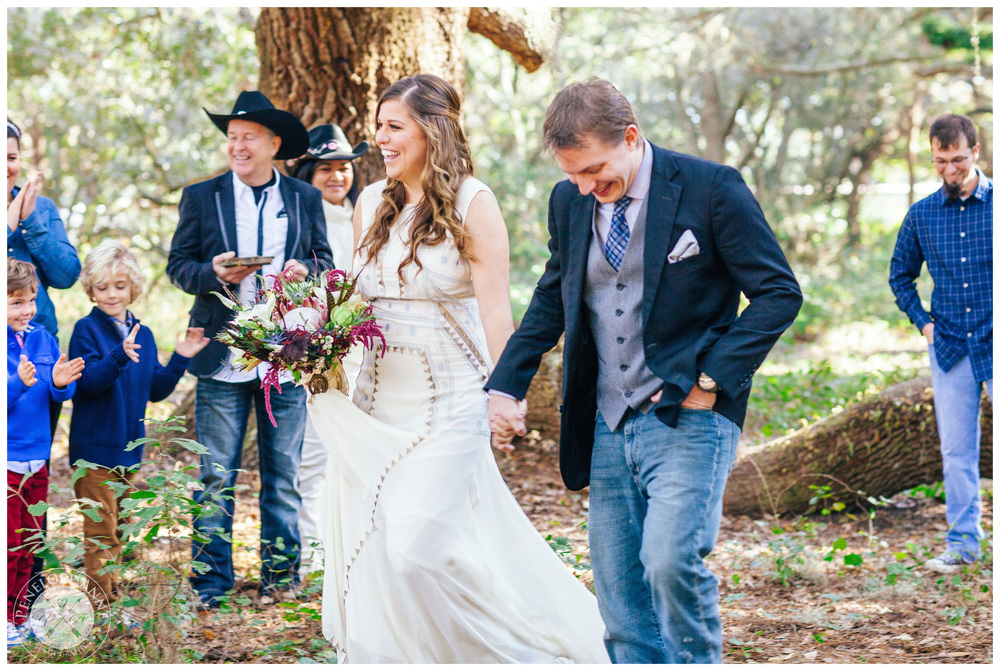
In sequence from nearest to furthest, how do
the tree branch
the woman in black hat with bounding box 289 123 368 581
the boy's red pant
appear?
the boy's red pant < the woman in black hat with bounding box 289 123 368 581 < the tree branch

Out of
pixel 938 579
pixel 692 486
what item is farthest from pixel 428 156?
pixel 938 579

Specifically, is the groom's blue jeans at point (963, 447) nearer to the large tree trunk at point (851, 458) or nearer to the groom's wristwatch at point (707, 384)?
the large tree trunk at point (851, 458)

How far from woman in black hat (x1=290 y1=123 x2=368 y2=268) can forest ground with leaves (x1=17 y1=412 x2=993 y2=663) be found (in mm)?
2028

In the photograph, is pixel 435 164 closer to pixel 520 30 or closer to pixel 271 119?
pixel 271 119

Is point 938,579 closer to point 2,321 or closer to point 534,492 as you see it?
point 534,492

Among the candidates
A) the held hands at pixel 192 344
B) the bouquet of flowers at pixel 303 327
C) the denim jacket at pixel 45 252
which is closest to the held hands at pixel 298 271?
the bouquet of flowers at pixel 303 327

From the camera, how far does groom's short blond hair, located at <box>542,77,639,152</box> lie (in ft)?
10.2

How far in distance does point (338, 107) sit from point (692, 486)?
4.86 meters

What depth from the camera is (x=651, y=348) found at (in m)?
3.22

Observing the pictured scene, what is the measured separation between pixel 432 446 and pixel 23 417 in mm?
2007

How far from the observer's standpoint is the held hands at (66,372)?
4.39 m

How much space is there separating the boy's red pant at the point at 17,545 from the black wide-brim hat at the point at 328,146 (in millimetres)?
2716

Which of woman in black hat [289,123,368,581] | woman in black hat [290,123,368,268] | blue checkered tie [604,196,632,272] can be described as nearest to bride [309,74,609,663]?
blue checkered tie [604,196,632,272]

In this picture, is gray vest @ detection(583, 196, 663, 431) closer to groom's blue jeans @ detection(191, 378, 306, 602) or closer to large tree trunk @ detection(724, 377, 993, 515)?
groom's blue jeans @ detection(191, 378, 306, 602)
